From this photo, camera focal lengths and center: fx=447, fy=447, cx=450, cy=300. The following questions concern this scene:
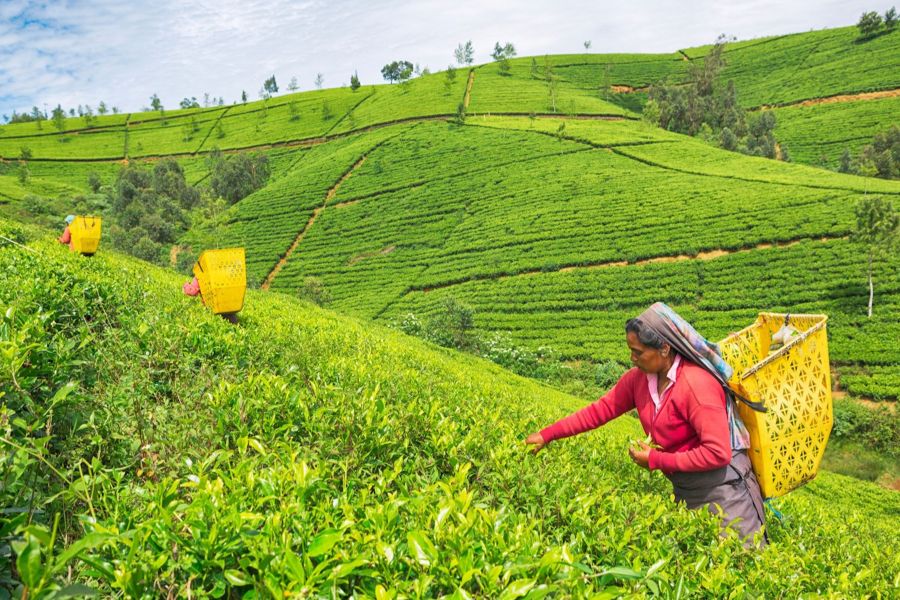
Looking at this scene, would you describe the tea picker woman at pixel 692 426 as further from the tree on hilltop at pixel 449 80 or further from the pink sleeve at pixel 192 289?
→ the tree on hilltop at pixel 449 80

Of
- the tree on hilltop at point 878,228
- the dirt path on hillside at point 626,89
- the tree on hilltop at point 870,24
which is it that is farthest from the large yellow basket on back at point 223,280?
the tree on hilltop at point 870,24

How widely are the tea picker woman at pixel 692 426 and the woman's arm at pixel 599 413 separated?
1.1 inches

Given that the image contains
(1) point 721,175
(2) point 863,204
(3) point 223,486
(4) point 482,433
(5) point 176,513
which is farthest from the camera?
(1) point 721,175

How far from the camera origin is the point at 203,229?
4675cm


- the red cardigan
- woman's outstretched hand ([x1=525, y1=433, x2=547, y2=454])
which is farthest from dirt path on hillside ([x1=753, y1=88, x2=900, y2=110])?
woman's outstretched hand ([x1=525, y1=433, x2=547, y2=454])

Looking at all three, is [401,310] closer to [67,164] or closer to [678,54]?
[67,164]

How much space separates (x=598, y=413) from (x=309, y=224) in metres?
46.3

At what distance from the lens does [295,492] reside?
1.57 m

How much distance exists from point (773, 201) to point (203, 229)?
1989 inches

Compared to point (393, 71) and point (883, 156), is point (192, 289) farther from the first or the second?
point (393, 71)

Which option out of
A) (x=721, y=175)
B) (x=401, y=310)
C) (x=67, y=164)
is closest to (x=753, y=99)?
(x=721, y=175)

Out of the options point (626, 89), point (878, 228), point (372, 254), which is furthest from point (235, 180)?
point (626, 89)

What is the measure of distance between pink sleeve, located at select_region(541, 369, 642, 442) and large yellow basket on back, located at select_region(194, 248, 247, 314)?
11.4 feet

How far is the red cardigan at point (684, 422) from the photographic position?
2.51 metres
